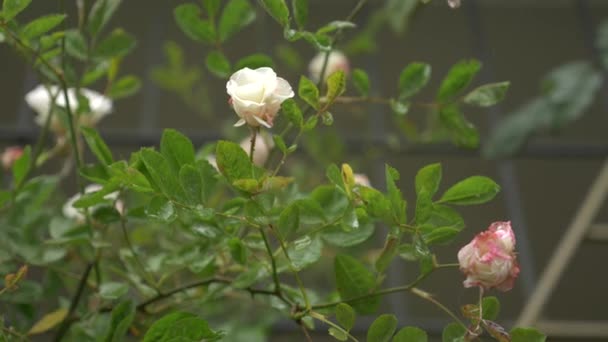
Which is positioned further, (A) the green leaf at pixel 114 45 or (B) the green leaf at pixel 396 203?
(A) the green leaf at pixel 114 45

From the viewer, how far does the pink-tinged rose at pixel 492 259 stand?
70 centimetres

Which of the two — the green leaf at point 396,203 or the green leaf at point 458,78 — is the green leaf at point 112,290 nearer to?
the green leaf at point 396,203

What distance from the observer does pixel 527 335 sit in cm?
69

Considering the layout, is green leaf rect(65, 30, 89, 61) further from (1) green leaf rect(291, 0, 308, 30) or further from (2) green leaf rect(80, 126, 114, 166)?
(1) green leaf rect(291, 0, 308, 30)

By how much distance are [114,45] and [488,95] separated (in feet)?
1.43

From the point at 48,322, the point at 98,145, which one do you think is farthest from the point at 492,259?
the point at 48,322

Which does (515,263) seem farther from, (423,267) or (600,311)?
(600,311)

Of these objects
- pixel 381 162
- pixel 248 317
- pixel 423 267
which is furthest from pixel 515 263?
pixel 381 162

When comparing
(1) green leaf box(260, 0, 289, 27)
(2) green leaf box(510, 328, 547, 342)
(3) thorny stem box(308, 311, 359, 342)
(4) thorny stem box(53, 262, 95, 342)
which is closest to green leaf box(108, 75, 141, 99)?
(4) thorny stem box(53, 262, 95, 342)

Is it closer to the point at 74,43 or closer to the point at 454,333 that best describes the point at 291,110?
the point at 454,333

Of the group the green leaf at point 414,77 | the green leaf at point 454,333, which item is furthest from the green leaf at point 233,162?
the green leaf at point 414,77

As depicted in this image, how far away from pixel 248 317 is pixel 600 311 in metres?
2.00

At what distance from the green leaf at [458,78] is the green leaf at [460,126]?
0.05 feet

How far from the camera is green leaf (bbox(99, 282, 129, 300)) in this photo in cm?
84
